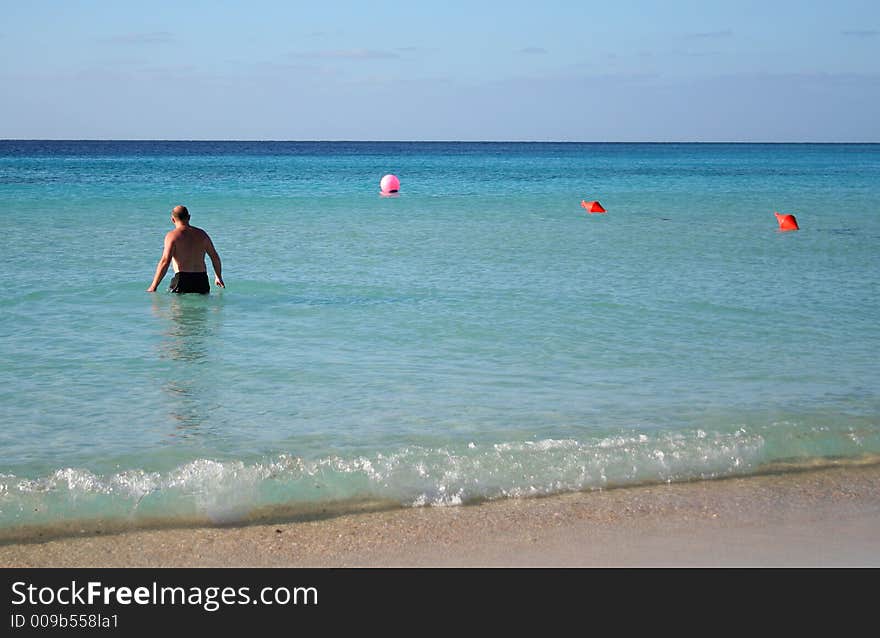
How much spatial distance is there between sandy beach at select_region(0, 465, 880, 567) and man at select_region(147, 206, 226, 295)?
→ 6.38m

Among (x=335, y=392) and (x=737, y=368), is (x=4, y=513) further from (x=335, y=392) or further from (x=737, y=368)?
(x=737, y=368)

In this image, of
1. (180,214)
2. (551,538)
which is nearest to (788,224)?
(180,214)

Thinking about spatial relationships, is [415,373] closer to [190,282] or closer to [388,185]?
[190,282]

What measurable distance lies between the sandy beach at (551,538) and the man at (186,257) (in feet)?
20.9

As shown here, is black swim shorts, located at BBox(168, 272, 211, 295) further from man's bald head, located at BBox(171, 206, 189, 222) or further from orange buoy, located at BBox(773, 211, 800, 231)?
orange buoy, located at BBox(773, 211, 800, 231)

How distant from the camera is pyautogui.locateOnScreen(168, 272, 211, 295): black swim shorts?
34.5ft

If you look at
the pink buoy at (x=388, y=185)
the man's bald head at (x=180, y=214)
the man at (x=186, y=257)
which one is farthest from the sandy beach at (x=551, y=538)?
the pink buoy at (x=388, y=185)

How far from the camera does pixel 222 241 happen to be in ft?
56.9

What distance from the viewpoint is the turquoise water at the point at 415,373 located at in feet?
16.4
